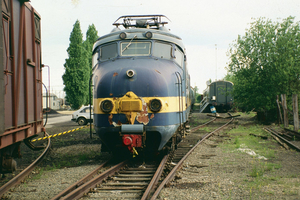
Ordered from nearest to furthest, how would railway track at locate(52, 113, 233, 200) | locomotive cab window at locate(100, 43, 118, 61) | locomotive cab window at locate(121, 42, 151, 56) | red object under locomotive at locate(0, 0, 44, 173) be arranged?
red object under locomotive at locate(0, 0, 44, 173) → railway track at locate(52, 113, 233, 200) → locomotive cab window at locate(121, 42, 151, 56) → locomotive cab window at locate(100, 43, 118, 61)

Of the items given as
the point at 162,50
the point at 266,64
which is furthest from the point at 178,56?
the point at 266,64

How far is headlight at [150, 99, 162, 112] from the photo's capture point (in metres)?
6.78

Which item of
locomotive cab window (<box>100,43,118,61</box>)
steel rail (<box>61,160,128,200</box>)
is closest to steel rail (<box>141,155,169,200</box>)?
steel rail (<box>61,160,128,200</box>)

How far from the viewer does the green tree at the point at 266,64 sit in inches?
724

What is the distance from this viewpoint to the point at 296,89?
18484 mm

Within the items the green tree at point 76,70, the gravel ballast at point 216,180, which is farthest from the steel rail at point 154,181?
the green tree at point 76,70

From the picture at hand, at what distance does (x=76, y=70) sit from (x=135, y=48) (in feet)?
139

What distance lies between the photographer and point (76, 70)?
48156 millimetres

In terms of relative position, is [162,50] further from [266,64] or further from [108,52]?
[266,64]

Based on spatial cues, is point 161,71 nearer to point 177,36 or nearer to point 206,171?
point 177,36

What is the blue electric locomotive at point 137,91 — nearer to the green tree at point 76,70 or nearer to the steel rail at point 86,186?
the steel rail at point 86,186

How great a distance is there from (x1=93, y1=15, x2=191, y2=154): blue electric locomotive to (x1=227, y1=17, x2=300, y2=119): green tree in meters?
12.9

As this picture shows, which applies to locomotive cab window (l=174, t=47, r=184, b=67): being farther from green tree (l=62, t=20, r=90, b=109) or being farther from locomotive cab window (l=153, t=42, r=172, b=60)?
green tree (l=62, t=20, r=90, b=109)

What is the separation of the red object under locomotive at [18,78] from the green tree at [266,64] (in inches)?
625
